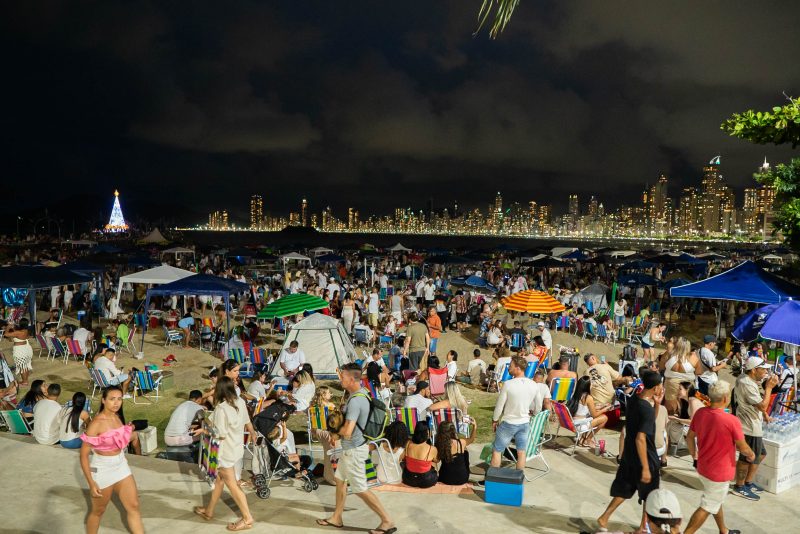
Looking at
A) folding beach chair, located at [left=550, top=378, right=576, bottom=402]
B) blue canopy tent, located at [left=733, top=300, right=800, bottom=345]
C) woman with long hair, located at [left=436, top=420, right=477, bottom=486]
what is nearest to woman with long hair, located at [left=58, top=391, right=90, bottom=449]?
woman with long hair, located at [left=436, top=420, right=477, bottom=486]

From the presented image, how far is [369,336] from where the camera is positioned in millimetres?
13828

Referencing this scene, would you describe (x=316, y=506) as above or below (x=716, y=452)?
below

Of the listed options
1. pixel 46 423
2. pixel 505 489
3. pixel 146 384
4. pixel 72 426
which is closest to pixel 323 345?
pixel 146 384

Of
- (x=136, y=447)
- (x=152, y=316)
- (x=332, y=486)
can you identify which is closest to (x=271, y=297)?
(x=152, y=316)

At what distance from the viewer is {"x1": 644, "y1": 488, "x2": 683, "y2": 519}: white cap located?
341cm

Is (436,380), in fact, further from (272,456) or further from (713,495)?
(713,495)

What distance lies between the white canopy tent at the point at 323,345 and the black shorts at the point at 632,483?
699 centimetres

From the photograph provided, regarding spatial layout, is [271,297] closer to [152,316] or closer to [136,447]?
[152,316]

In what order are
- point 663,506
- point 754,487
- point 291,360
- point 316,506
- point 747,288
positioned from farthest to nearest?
point 747,288 → point 291,360 → point 754,487 → point 316,506 → point 663,506

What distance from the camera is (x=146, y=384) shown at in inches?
365

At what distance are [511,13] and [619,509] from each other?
176 inches

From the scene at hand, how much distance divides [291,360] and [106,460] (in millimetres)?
5900

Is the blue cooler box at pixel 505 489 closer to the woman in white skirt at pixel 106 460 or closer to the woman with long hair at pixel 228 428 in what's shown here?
the woman with long hair at pixel 228 428

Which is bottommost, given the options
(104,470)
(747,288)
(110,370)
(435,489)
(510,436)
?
(435,489)
